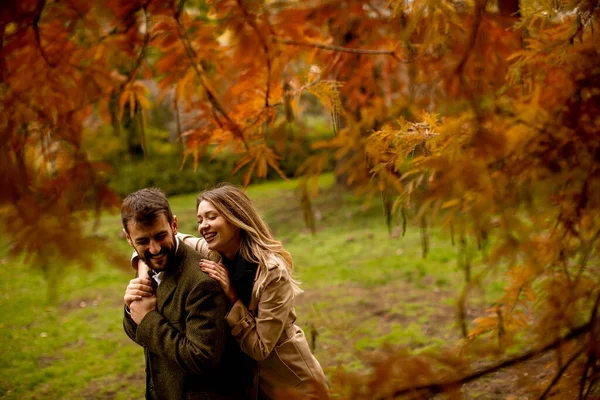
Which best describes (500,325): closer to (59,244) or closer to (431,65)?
(431,65)

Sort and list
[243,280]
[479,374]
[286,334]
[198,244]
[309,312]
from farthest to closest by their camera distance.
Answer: [309,312], [198,244], [286,334], [243,280], [479,374]

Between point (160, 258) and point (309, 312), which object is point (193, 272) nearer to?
point (160, 258)

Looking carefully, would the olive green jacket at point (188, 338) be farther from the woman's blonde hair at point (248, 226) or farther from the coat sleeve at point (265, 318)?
the woman's blonde hair at point (248, 226)

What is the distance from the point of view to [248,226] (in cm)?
263

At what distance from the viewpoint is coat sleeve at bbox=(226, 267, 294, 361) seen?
2.37 m

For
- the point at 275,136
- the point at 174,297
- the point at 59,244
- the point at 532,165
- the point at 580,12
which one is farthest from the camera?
the point at 275,136

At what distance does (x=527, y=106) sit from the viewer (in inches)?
72.1

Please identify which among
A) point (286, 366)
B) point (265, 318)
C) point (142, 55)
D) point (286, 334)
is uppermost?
point (142, 55)

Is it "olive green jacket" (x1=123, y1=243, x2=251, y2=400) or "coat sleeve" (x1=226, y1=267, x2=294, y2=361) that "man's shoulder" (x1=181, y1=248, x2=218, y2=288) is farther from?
"coat sleeve" (x1=226, y1=267, x2=294, y2=361)

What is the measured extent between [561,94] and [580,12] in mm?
417

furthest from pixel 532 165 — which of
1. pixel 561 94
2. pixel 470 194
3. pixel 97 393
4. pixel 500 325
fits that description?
pixel 97 393

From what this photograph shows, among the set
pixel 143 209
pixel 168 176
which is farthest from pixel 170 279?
pixel 168 176

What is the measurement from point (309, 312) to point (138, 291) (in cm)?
409

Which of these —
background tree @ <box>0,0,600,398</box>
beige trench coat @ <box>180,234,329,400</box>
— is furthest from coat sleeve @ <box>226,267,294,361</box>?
background tree @ <box>0,0,600,398</box>
